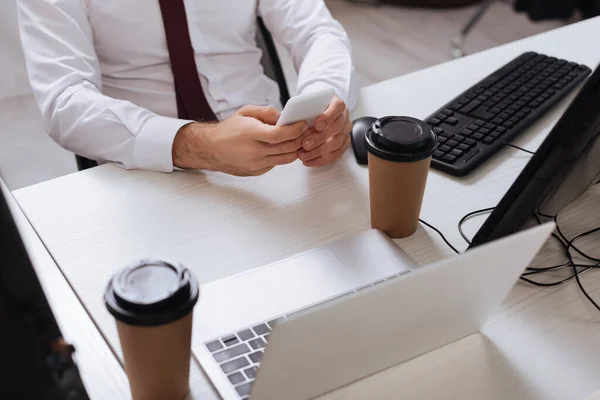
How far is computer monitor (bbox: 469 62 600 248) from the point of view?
2.50ft

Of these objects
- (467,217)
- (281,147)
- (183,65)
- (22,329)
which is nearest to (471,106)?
(467,217)

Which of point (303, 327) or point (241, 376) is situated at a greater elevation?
point (303, 327)

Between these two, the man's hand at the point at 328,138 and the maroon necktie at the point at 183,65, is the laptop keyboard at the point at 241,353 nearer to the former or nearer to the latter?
the man's hand at the point at 328,138

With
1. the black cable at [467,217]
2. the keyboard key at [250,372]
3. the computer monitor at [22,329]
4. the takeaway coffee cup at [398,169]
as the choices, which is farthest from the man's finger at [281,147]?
the computer monitor at [22,329]

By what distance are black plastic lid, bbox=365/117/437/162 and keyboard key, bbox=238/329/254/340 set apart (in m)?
0.29

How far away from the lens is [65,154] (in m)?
2.39

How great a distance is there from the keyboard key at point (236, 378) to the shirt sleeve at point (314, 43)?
63 cm

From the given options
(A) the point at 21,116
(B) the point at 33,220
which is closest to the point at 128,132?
(B) the point at 33,220

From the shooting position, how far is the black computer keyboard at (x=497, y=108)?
1141 mm

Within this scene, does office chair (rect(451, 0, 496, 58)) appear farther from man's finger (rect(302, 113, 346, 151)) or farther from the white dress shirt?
man's finger (rect(302, 113, 346, 151))

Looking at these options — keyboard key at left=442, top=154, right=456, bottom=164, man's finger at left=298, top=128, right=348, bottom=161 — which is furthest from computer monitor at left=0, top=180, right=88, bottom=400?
keyboard key at left=442, top=154, right=456, bottom=164

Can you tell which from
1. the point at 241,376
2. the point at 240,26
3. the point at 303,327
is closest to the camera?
the point at 303,327

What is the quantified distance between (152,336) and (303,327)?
5.9 inches

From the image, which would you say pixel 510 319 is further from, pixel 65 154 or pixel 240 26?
pixel 65 154
